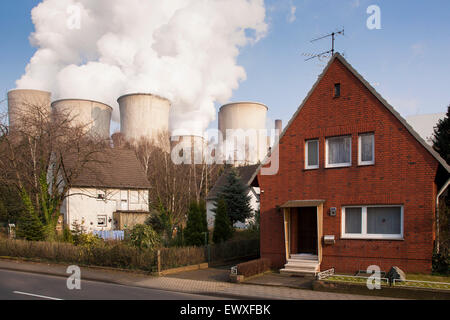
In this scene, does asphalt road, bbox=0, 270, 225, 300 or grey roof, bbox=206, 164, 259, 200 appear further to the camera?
grey roof, bbox=206, 164, 259, 200

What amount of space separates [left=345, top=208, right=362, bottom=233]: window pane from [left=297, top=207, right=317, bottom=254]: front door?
4.83 feet

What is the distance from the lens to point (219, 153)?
56.1 m

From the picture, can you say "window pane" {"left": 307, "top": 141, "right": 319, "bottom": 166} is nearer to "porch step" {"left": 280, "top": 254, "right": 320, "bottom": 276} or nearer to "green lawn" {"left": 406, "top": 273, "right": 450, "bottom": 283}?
"porch step" {"left": 280, "top": 254, "right": 320, "bottom": 276}

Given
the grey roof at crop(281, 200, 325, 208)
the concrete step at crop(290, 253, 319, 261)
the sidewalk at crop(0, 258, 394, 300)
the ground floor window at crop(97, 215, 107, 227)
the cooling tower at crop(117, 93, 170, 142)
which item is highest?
the cooling tower at crop(117, 93, 170, 142)

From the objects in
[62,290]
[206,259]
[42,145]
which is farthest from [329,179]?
[42,145]

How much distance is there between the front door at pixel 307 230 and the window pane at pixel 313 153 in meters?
1.89

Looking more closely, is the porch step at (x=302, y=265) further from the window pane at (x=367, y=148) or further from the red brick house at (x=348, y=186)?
the window pane at (x=367, y=148)

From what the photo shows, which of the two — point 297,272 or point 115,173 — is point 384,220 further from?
point 115,173

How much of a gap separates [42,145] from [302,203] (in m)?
17.3

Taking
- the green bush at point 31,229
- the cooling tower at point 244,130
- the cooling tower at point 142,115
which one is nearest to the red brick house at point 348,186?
the green bush at point 31,229

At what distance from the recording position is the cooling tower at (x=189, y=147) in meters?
49.4

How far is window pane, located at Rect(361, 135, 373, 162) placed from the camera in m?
14.7

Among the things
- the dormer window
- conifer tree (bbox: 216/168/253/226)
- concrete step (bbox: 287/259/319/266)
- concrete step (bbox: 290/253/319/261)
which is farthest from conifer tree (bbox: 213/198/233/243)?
conifer tree (bbox: 216/168/253/226)
